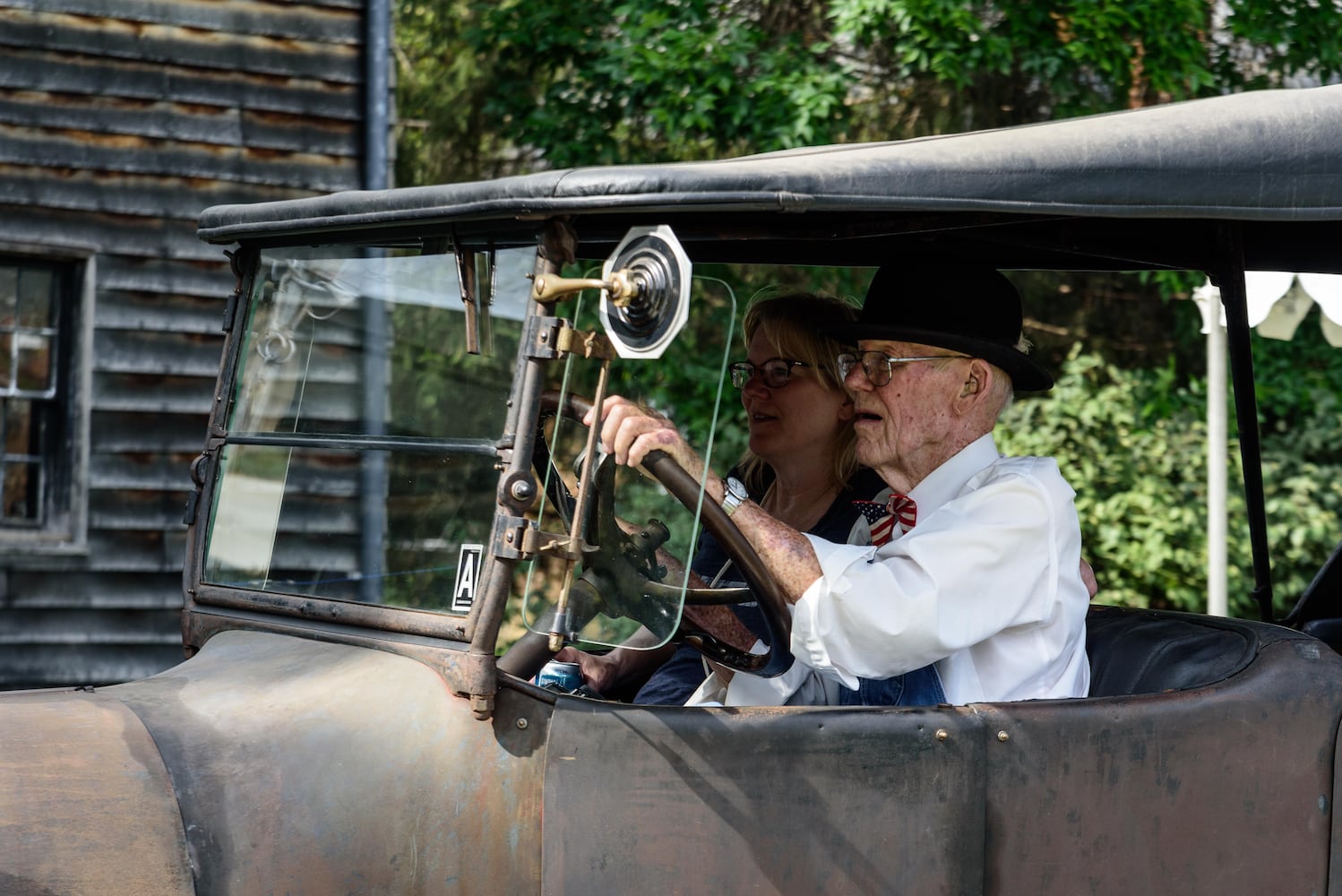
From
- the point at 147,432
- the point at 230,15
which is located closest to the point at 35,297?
the point at 147,432

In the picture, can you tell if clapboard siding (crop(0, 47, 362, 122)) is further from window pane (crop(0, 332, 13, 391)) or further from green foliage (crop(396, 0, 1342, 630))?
green foliage (crop(396, 0, 1342, 630))

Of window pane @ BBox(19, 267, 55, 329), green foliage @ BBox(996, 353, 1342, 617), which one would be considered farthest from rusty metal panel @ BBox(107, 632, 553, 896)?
green foliage @ BBox(996, 353, 1342, 617)

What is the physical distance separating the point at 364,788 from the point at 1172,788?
1.15m

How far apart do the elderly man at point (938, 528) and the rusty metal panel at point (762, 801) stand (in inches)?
6.2

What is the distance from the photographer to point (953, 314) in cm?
241

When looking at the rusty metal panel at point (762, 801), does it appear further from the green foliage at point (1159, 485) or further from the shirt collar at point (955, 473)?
the green foliage at point (1159, 485)

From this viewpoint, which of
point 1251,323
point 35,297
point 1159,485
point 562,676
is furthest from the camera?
point 1159,485

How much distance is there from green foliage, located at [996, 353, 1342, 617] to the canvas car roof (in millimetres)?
5993

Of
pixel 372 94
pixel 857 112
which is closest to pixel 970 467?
pixel 372 94

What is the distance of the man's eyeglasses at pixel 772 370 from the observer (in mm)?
3111

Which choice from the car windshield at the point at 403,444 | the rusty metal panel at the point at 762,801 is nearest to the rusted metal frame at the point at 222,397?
the car windshield at the point at 403,444

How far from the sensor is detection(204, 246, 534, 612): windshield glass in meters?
2.03

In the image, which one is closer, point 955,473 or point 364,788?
point 364,788

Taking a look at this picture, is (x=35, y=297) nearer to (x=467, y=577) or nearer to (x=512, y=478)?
(x=467, y=577)
